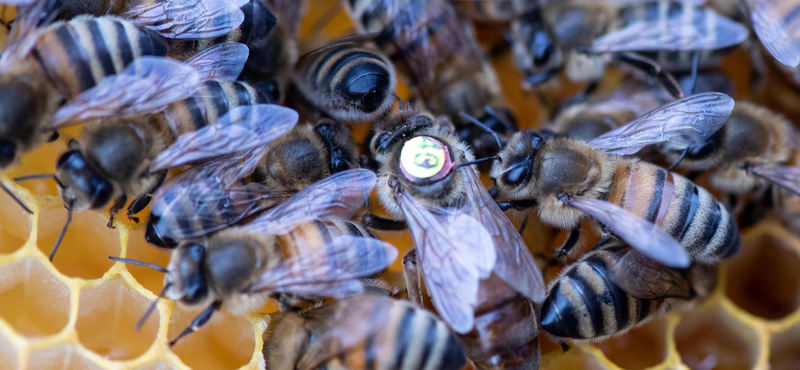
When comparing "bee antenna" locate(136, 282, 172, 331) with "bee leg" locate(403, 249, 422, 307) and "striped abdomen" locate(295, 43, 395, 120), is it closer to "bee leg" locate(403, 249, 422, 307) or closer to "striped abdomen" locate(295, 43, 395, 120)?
"bee leg" locate(403, 249, 422, 307)

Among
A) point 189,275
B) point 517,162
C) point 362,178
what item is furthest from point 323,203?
point 517,162

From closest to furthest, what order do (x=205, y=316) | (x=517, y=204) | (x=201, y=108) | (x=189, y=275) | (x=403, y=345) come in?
(x=403, y=345), (x=189, y=275), (x=205, y=316), (x=201, y=108), (x=517, y=204)

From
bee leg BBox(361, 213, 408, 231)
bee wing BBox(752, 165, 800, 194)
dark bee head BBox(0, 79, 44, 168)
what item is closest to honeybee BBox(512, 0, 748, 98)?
bee wing BBox(752, 165, 800, 194)

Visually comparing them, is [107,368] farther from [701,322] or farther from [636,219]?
[701,322]

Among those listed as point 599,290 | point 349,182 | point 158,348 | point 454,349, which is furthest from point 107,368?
point 599,290

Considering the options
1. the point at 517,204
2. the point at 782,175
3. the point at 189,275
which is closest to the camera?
the point at 189,275

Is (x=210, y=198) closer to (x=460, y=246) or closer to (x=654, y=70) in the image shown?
(x=460, y=246)

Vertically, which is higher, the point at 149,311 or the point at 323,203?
the point at 323,203

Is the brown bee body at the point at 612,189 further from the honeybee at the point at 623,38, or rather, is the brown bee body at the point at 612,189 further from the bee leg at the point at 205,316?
the bee leg at the point at 205,316
